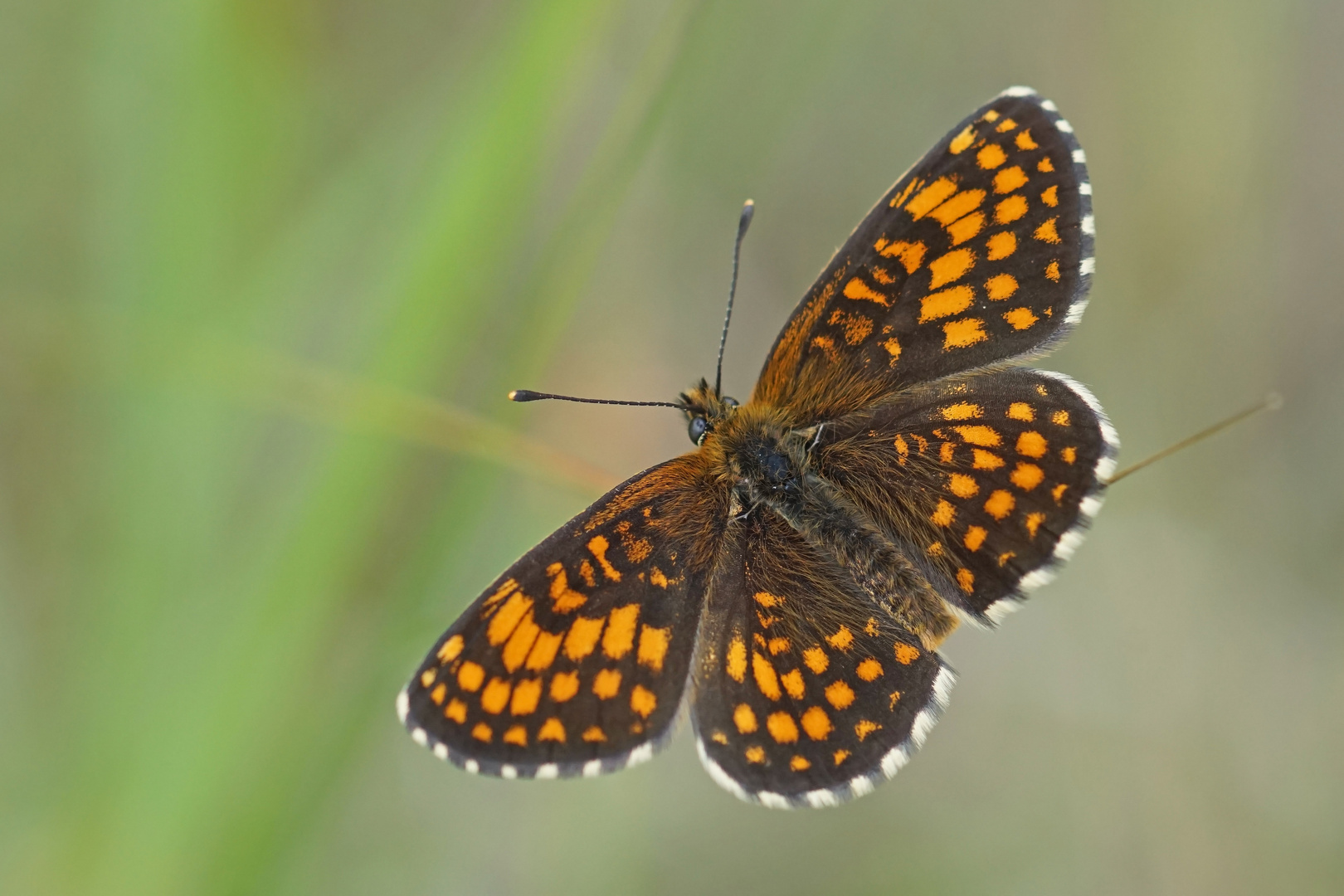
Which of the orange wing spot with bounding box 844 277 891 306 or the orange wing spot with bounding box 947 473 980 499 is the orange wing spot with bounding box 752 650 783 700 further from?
the orange wing spot with bounding box 844 277 891 306

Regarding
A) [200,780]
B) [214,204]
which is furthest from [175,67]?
[200,780]

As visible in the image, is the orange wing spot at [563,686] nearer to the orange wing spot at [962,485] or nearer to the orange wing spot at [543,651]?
the orange wing spot at [543,651]

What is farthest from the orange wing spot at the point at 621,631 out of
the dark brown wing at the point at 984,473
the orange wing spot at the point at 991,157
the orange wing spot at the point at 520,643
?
the orange wing spot at the point at 991,157

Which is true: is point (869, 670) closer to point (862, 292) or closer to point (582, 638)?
point (582, 638)

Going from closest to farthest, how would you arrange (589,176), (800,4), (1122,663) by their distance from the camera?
1. (589,176)
2. (800,4)
3. (1122,663)

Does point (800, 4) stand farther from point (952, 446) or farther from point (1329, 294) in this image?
point (1329, 294)
